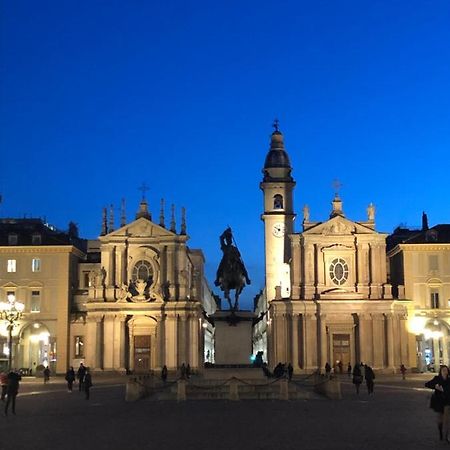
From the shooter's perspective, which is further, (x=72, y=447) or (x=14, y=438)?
(x=14, y=438)

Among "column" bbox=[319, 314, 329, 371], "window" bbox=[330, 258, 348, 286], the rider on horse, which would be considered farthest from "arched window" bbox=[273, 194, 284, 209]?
the rider on horse

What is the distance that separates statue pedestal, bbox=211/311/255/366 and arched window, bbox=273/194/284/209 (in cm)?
5029

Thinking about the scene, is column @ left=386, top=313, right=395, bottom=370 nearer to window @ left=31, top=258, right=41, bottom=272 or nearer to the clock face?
the clock face

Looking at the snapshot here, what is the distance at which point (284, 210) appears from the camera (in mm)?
86688

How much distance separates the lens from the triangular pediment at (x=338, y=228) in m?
78.2

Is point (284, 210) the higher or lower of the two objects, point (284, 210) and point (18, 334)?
the higher

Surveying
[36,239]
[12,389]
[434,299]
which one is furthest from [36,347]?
[12,389]

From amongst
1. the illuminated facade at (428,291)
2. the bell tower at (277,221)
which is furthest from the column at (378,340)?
the bell tower at (277,221)

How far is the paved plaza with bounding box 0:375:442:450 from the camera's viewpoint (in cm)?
1845

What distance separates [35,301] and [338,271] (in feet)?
90.7

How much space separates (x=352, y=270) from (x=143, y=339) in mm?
19961

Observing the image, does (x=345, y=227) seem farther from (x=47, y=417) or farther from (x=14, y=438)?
(x=14, y=438)

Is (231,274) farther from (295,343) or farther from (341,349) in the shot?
(341,349)

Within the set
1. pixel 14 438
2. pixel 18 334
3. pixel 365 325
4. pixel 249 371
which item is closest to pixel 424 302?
pixel 365 325
